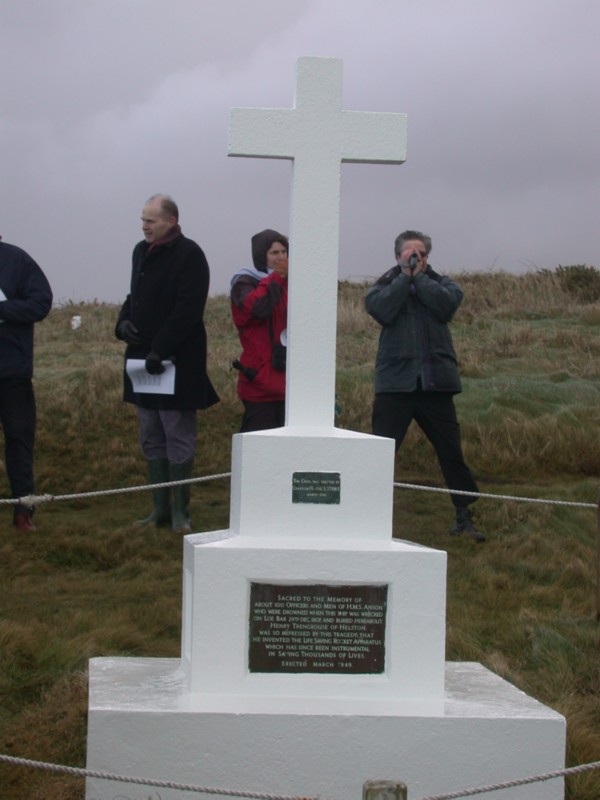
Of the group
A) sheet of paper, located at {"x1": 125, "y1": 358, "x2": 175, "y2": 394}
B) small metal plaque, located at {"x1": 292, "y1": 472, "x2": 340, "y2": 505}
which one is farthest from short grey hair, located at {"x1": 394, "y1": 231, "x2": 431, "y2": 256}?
small metal plaque, located at {"x1": 292, "y1": 472, "x2": 340, "y2": 505}

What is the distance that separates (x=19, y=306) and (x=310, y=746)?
4.17 metres

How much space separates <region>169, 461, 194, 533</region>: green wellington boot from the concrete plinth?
126 inches

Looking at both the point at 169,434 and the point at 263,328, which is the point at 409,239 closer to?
the point at 263,328

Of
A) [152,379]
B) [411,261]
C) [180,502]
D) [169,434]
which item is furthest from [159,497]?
[411,261]

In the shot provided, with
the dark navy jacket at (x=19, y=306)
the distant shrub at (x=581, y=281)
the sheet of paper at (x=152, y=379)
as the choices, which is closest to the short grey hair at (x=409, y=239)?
the sheet of paper at (x=152, y=379)

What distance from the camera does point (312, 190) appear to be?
463 cm

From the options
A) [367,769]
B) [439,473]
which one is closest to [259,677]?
[367,769]

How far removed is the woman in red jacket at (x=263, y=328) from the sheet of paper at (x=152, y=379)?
0.41 meters

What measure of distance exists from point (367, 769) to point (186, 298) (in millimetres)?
3872

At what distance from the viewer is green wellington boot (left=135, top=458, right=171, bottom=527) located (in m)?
7.51

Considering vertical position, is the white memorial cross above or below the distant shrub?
below

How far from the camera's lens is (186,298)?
7.29 m

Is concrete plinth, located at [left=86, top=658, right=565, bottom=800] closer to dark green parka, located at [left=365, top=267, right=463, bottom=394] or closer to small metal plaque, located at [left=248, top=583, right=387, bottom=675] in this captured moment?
small metal plaque, located at [left=248, top=583, right=387, bottom=675]

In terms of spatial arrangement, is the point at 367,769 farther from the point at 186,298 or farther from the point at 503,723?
the point at 186,298
